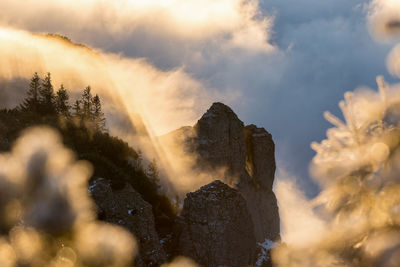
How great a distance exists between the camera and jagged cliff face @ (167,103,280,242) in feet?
200

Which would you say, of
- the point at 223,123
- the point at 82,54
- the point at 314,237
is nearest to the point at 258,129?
the point at 223,123

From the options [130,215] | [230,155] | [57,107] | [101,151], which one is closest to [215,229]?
[130,215]

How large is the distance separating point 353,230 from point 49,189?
30.7 meters

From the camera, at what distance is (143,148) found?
68000 mm

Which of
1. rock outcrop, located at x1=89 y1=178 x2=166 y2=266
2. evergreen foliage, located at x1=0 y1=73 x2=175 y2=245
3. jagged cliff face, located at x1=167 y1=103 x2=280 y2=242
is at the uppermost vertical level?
jagged cliff face, located at x1=167 y1=103 x2=280 y2=242

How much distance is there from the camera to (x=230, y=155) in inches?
2420

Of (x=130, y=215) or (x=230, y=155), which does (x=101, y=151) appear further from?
(x=230, y=155)

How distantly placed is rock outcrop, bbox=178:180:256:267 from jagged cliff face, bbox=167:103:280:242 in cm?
1759

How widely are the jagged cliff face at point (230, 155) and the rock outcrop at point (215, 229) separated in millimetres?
17590

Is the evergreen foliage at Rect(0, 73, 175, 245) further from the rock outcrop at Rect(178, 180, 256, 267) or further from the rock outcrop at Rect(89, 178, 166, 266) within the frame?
the rock outcrop at Rect(178, 180, 256, 267)

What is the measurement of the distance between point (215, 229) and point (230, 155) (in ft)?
75.5

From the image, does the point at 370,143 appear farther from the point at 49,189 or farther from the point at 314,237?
the point at 49,189

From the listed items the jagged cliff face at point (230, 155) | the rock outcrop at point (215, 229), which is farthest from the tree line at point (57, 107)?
the rock outcrop at point (215, 229)

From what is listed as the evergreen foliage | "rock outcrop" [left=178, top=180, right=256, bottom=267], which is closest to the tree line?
the evergreen foliage
